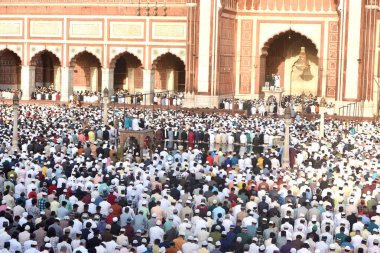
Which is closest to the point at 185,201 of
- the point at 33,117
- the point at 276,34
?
the point at 33,117

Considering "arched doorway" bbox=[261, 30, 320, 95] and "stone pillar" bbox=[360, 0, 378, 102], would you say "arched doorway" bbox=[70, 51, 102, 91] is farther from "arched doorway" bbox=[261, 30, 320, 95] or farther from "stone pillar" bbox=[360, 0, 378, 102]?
"stone pillar" bbox=[360, 0, 378, 102]

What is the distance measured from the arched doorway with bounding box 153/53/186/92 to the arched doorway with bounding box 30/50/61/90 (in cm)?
616

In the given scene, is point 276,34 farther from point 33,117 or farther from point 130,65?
point 33,117

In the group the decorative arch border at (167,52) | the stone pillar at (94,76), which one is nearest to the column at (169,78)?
the decorative arch border at (167,52)

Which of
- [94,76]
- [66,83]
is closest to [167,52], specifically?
[66,83]

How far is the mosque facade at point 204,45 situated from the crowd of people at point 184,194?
394 inches

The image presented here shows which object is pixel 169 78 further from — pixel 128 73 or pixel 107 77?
pixel 107 77

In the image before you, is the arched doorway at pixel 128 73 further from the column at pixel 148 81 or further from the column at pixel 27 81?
the column at pixel 27 81

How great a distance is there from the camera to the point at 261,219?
579 inches

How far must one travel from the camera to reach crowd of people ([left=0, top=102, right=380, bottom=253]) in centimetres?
1310

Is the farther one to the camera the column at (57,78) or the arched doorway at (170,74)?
the column at (57,78)

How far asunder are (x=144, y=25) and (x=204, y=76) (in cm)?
463

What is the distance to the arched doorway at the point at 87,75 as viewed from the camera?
44.4 meters

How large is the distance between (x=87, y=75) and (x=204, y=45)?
9.52 m
